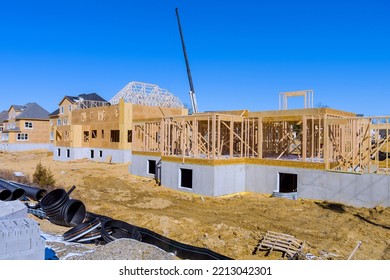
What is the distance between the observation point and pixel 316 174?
16.4 metres

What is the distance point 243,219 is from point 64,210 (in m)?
6.76

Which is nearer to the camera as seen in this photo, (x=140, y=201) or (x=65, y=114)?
(x=140, y=201)

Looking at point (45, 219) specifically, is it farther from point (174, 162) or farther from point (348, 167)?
point (348, 167)

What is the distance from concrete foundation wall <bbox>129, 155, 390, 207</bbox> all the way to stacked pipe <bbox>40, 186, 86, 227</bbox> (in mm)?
7173

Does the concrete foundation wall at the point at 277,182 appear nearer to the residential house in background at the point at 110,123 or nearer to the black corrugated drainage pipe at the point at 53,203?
the black corrugated drainage pipe at the point at 53,203

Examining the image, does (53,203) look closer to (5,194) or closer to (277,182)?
(5,194)

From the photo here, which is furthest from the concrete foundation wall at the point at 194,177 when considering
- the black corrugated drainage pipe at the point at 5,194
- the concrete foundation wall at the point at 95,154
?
the concrete foundation wall at the point at 95,154

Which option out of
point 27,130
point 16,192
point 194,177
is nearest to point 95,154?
point 194,177

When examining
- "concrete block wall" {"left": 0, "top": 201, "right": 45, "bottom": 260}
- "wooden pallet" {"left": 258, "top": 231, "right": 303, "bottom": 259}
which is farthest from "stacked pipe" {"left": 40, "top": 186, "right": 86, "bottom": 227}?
"wooden pallet" {"left": 258, "top": 231, "right": 303, "bottom": 259}

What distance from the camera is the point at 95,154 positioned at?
1505 inches

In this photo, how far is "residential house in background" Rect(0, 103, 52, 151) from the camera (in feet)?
178

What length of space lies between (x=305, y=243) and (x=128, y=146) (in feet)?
84.6

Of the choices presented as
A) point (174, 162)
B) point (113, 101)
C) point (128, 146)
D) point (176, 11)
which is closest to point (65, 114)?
point (113, 101)
